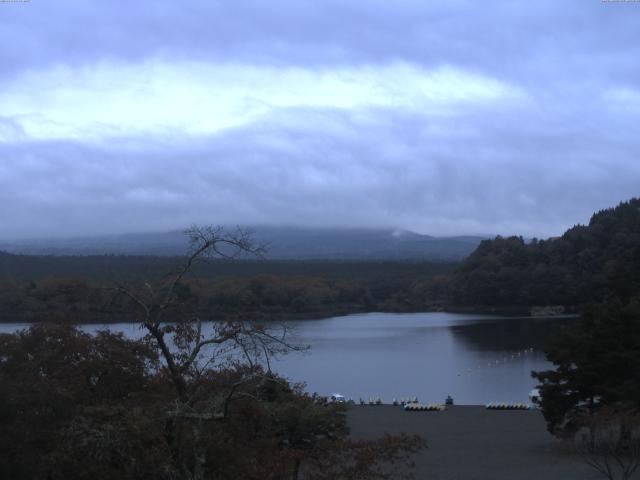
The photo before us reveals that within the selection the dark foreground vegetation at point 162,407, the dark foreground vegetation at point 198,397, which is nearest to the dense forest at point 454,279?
the dark foreground vegetation at point 198,397

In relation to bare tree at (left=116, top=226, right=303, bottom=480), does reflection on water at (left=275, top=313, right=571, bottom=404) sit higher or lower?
lower

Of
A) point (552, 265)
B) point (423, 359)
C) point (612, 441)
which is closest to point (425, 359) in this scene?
point (423, 359)

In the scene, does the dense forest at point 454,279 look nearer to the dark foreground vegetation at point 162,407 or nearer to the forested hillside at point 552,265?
the forested hillside at point 552,265

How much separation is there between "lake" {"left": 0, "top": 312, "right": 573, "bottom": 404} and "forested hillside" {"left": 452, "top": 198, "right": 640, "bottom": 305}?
630 cm

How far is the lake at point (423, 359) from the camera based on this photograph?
99.3 ft

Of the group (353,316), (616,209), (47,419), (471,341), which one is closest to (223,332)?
(47,419)

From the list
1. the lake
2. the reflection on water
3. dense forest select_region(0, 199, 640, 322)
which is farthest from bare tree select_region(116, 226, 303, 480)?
dense forest select_region(0, 199, 640, 322)

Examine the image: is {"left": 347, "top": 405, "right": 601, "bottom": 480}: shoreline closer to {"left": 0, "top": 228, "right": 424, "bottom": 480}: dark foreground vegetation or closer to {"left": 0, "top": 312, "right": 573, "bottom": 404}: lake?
{"left": 0, "top": 228, "right": 424, "bottom": 480}: dark foreground vegetation

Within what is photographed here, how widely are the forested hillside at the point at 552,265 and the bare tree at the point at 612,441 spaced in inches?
1841

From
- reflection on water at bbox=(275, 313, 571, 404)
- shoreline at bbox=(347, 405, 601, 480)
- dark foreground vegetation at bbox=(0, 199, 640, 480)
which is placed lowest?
reflection on water at bbox=(275, 313, 571, 404)

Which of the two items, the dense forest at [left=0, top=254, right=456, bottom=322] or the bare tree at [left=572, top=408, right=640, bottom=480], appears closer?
the bare tree at [left=572, top=408, right=640, bottom=480]

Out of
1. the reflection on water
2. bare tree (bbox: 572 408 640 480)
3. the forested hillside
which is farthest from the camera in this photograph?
the forested hillside

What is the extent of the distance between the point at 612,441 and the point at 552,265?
57.6 meters

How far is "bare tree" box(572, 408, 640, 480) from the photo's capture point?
1316 centimetres
